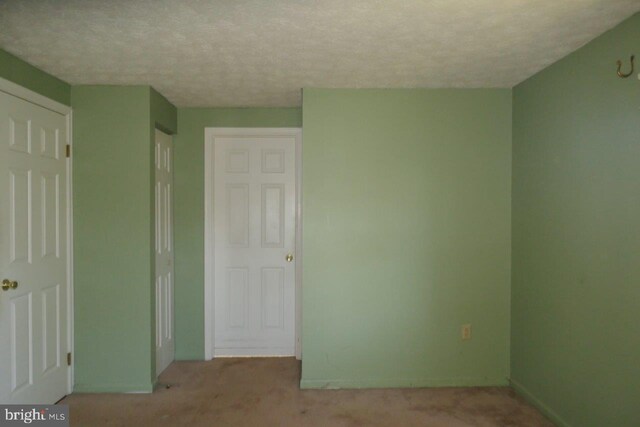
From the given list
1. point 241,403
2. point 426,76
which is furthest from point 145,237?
point 426,76

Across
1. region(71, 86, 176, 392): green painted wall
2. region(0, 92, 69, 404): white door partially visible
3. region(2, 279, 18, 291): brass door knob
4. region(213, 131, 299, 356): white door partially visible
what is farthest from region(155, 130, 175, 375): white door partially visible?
region(2, 279, 18, 291): brass door knob

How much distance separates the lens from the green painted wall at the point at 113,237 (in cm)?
303

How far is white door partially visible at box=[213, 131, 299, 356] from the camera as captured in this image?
12.6 ft

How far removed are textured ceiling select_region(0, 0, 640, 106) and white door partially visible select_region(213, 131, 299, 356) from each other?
2.93 feet

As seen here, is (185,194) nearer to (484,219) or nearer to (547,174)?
(484,219)

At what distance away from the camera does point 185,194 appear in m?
3.76

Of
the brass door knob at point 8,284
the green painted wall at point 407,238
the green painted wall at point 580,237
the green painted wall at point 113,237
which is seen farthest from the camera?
the green painted wall at point 407,238

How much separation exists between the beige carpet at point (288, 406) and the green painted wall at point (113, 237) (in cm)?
26

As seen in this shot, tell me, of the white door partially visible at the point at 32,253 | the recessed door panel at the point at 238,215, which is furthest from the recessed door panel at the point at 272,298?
the white door partially visible at the point at 32,253

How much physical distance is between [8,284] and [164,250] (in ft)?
4.03

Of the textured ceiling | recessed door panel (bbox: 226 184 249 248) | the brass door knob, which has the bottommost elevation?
the brass door knob

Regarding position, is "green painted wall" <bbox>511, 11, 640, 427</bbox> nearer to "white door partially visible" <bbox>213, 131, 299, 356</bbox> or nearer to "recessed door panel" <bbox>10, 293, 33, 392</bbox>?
"white door partially visible" <bbox>213, 131, 299, 356</bbox>

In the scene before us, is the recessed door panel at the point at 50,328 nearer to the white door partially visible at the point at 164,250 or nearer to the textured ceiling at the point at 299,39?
the white door partially visible at the point at 164,250

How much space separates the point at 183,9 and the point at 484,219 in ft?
8.26
